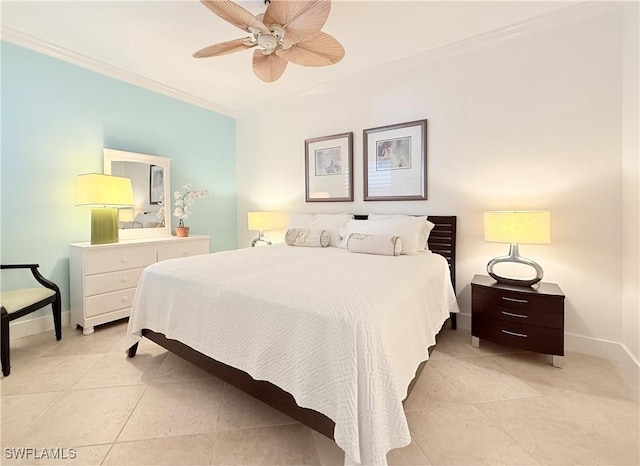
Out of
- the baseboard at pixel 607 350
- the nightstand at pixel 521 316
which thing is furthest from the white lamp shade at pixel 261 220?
the baseboard at pixel 607 350

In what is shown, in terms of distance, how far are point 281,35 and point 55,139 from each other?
8.09 ft

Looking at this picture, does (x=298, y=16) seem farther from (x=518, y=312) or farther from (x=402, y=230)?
(x=518, y=312)

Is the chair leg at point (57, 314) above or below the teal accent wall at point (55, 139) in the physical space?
below

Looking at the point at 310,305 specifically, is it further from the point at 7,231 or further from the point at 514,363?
the point at 7,231

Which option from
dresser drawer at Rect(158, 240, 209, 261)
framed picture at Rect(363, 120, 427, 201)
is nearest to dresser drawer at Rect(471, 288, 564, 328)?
framed picture at Rect(363, 120, 427, 201)

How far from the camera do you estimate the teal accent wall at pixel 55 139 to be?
2498 millimetres

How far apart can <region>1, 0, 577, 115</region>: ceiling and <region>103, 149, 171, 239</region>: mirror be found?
0.90 meters

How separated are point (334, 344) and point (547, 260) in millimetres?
2223

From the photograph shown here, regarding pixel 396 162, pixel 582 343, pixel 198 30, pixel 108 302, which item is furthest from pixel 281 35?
pixel 582 343

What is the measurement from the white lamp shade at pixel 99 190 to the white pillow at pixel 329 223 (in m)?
1.83

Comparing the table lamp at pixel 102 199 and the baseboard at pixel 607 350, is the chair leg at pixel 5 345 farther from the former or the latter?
the baseboard at pixel 607 350

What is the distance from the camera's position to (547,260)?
238cm

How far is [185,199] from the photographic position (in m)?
3.79

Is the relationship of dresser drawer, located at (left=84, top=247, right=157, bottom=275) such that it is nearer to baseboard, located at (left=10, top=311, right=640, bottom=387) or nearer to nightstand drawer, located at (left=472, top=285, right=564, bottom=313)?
baseboard, located at (left=10, top=311, right=640, bottom=387)
